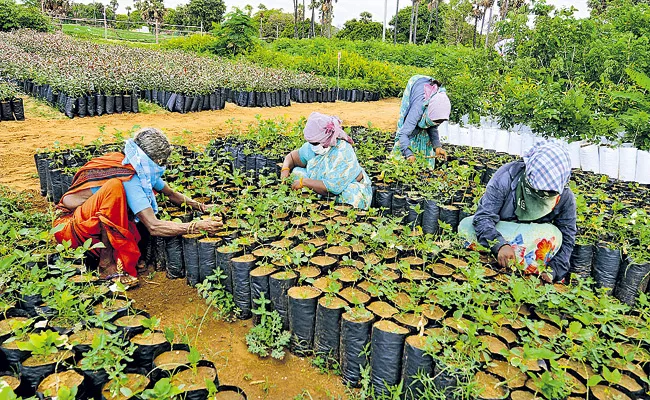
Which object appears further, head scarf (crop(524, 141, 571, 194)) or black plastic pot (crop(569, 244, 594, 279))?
black plastic pot (crop(569, 244, 594, 279))

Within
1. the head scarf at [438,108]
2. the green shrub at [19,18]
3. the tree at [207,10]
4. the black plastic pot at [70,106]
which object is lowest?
the black plastic pot at [70,106]

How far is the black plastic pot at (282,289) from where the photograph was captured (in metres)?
2.48

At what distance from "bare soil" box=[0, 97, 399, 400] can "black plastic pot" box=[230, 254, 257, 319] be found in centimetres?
9

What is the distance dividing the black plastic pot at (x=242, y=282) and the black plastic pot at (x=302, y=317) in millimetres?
349

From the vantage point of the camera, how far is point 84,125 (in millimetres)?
7609

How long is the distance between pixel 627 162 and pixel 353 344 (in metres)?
4.74

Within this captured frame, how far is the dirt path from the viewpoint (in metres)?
5.35

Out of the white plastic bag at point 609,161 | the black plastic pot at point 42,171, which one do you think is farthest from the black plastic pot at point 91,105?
the white plastic bag at point 609,161

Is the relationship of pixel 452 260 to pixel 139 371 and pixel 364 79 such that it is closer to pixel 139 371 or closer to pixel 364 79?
pixel 139 371

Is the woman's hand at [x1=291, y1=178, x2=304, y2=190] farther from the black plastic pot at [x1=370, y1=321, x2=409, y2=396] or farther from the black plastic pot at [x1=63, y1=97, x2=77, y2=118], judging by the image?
the black plastic pot at [x1=63, y1=97, x2=77, y2=118]

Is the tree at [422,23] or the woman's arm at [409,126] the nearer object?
the woman's arm at [409,126]

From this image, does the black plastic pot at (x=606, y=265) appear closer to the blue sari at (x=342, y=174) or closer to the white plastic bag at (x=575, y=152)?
the blue sari at (x=342, y=174)

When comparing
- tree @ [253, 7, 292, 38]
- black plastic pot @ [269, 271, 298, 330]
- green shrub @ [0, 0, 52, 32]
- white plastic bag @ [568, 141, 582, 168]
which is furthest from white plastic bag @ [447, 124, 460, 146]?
tree @ [253, 7, 292, 38]

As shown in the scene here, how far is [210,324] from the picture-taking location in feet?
8.89
